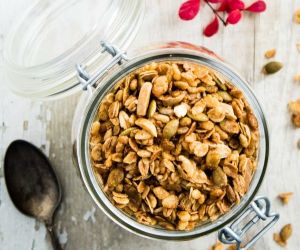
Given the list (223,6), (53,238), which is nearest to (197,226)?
(53,238)

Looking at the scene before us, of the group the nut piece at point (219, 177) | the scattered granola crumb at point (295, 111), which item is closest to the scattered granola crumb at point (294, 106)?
the scattered granola crumb at point (295, 111)

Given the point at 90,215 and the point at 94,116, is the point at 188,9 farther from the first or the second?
the point at 90,215

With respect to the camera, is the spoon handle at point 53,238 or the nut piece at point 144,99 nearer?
the nut piece at point 144,99

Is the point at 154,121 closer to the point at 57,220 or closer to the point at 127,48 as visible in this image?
the point at 127,48

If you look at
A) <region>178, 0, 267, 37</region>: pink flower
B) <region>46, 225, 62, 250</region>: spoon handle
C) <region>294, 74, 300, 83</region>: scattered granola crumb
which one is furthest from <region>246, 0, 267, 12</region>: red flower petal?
A: <region>46, 225, 62, 250</region>: spoon handle

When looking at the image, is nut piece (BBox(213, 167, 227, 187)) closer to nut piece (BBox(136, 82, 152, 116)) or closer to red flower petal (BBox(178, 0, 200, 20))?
nut piece (BBox(136, 82, 152, 116))

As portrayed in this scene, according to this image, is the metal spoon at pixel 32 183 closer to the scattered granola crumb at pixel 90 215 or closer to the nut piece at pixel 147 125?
the scattered granola crumb at pixel 90 215

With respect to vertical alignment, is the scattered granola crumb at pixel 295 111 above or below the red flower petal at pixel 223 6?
below

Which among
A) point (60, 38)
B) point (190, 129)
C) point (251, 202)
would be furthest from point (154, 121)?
point (60, 38)
